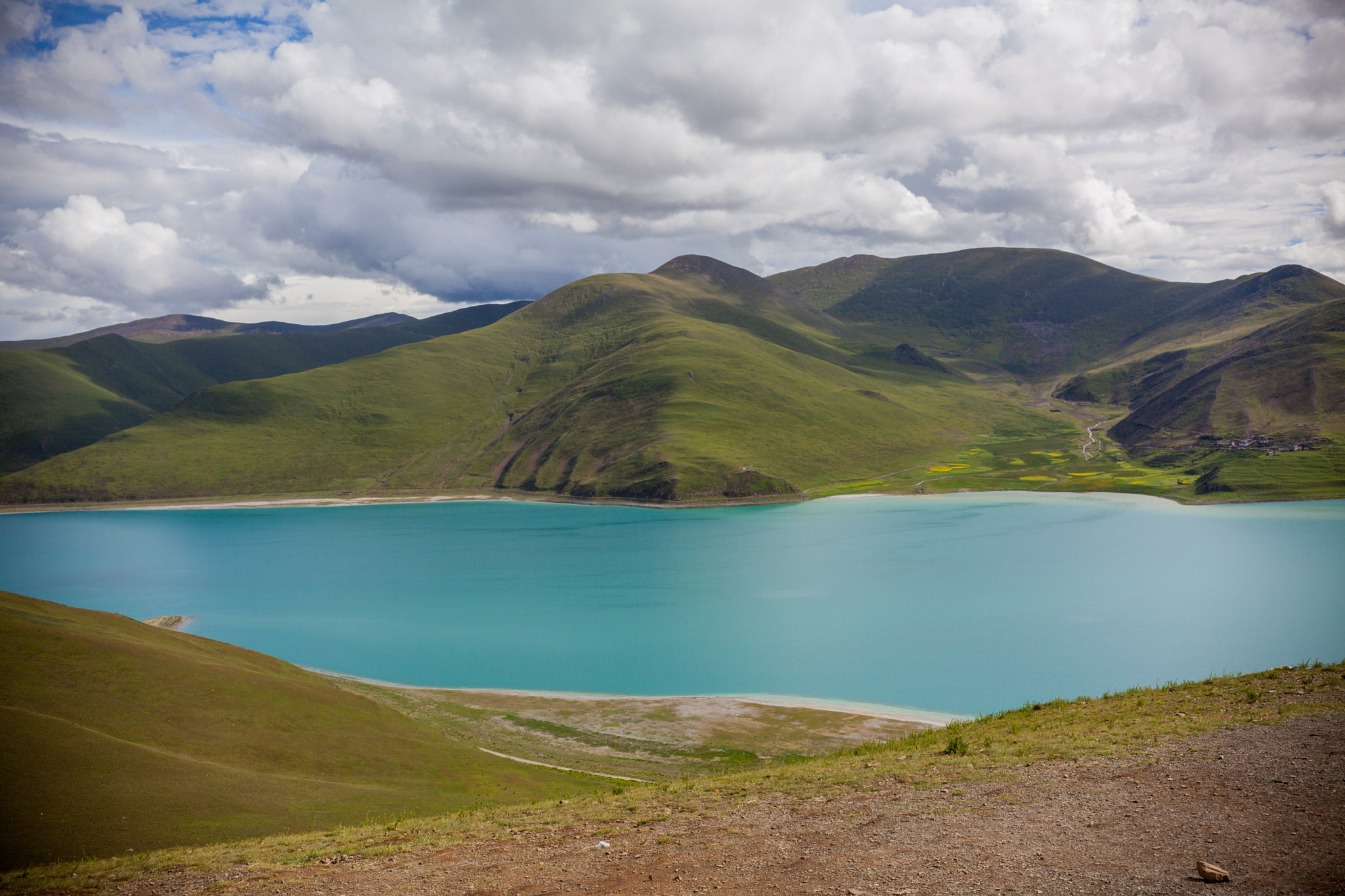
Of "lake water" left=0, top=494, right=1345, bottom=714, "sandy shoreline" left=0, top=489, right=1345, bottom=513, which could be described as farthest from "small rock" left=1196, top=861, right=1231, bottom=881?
"sandy shoreline" left=0, top=489, right=1345, bottom=513

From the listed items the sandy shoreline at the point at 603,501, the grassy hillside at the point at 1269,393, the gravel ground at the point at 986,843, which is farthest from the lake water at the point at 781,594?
the grassy hillside at the point at 1269,393

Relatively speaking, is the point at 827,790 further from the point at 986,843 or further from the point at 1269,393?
the point at 1269,393

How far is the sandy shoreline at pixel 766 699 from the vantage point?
44.5 m

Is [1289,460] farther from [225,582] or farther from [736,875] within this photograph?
[225,582]

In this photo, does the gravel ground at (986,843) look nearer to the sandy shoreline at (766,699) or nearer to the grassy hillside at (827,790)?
the grassy hillside at (827,790)

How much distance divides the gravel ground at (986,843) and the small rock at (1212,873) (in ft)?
0.39

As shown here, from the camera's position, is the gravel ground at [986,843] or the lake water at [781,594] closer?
the gravel ground at [986,843]

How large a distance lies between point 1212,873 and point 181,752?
104 feet

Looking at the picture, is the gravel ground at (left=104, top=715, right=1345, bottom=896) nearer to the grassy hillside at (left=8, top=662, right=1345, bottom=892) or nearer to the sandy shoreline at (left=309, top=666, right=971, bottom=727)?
the grassy hillside at (left=8, top=662, right=1345, bottom=892)

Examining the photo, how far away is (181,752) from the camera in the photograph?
86.7 ft

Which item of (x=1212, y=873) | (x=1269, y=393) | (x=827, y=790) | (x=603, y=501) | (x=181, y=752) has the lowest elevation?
(x=181, y=752)

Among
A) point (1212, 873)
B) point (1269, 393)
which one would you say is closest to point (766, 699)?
point (1212, 873)

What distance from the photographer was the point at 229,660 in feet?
130

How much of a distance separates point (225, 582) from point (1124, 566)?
392ft
